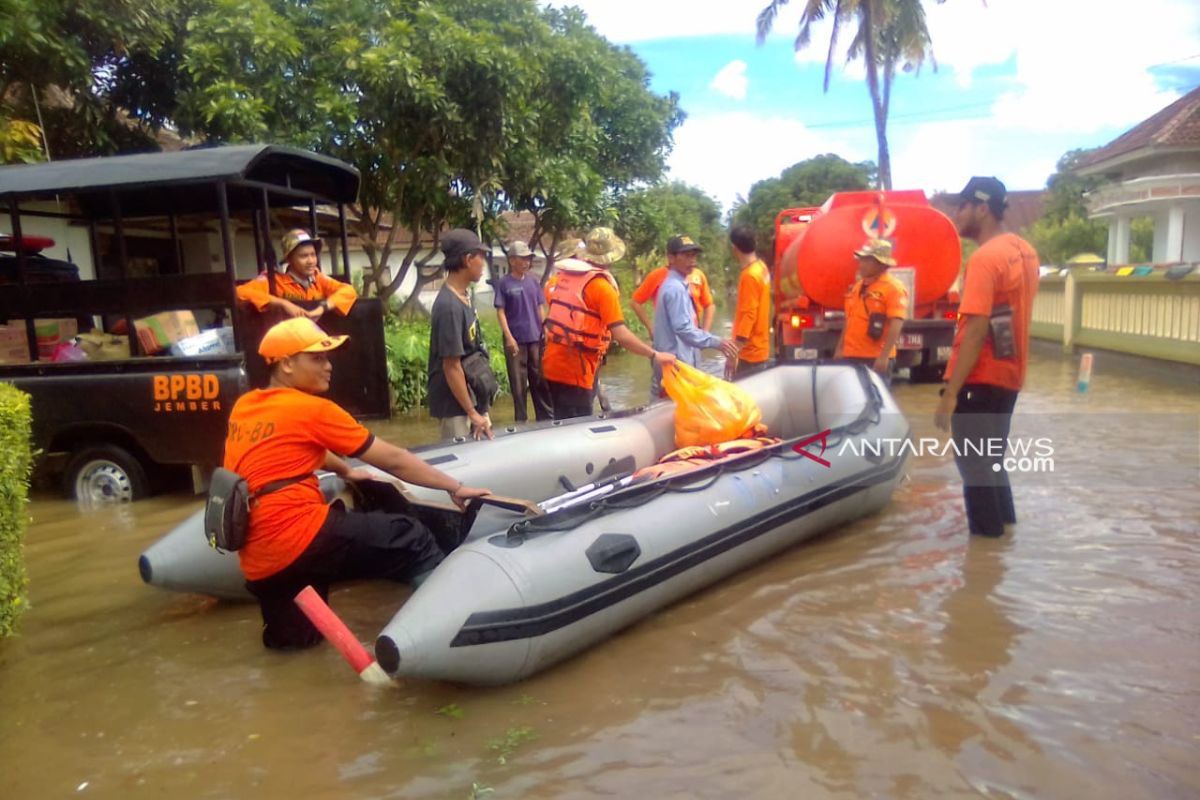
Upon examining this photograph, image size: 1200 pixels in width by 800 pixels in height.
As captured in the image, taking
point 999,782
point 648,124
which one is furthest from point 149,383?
point 648,124

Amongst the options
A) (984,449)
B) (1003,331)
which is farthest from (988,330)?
(984,449)

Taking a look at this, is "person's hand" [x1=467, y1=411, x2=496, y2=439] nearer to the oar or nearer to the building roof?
the oar

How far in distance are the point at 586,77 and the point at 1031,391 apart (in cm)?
687

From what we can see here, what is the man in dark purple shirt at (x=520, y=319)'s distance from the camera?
692 centimetres

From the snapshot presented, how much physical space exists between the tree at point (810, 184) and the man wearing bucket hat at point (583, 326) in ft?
96.1

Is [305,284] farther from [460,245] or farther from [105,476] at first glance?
[460,245]

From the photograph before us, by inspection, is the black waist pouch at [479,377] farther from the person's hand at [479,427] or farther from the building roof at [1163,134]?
the building roof at [1163,134]

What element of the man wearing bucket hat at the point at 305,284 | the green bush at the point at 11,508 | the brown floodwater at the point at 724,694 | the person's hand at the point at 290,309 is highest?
the man wearing bucket hat at the point at 305,284

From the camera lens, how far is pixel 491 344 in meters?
11.2

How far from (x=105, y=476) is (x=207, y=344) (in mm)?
1064

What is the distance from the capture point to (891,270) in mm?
9320

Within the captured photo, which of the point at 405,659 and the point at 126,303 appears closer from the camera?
the point at 405,659

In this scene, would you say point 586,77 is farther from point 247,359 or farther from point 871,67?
point 871,67

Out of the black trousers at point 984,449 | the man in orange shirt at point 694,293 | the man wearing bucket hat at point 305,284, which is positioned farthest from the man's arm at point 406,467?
the man in orange shirt at point 694,293
